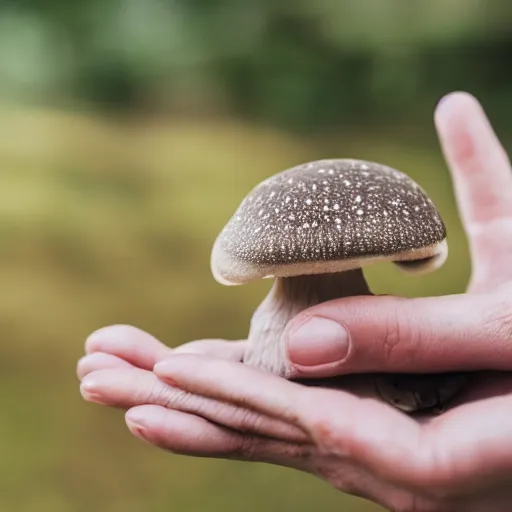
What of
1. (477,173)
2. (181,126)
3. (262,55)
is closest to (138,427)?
(477,173)

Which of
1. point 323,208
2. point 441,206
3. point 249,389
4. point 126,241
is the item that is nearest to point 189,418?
point 249,389

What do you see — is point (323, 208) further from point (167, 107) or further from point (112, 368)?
point (167, 107)

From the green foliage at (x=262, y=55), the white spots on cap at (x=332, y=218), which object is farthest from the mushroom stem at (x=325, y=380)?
the green foliage at (x=262, y=55)

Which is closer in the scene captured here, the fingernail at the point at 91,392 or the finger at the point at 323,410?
the finger at the point at 323,410

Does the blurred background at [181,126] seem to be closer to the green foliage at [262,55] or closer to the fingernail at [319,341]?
the green foliage at [262,55]

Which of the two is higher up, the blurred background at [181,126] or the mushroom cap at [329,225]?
the blurred background at [181,126]

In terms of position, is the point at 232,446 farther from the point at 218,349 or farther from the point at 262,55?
the point at 262,55

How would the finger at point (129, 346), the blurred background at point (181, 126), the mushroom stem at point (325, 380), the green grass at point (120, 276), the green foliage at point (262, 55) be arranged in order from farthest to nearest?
the green foliage at point (262, 55)
the blurred background at point (181, 126)
the green grass at point (120, 276)
the finger at point (129, 346)
the mushroom stem at point (325, 380)
